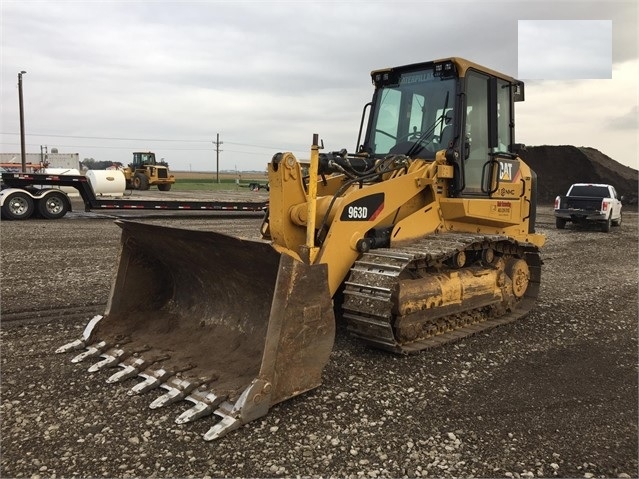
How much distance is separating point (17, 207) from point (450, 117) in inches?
612

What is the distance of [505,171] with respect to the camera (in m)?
6.93

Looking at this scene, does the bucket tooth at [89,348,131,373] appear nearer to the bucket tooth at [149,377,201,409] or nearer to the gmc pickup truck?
the bucket tooth at [149,377,201,409]

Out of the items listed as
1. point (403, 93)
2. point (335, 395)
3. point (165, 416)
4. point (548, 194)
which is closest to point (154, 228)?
point (165, 416)

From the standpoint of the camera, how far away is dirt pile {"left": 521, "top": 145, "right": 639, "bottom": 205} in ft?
107

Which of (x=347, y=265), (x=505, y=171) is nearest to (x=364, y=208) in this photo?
Result: (x=347, y=265)

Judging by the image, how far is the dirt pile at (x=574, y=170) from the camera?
107 ft

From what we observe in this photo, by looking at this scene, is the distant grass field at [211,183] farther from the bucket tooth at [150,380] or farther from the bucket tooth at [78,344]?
the bucket tooth at [150,380]

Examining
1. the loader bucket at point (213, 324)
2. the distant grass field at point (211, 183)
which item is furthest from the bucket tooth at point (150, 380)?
the distant grass field at point (211, 183)

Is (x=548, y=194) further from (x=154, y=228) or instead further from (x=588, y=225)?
(x=154, y=228)

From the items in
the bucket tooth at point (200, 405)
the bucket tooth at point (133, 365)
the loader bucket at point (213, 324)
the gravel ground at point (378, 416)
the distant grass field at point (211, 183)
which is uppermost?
the distant grass field at point (211, 183)

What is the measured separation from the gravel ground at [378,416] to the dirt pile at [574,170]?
3026 centimetres

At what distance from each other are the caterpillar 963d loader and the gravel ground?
0.21 metres

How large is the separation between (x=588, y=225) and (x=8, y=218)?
20.6m

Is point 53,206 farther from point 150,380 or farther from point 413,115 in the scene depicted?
point 150,380
